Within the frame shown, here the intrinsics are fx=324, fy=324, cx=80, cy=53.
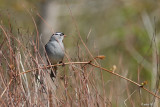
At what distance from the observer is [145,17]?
11.6 m

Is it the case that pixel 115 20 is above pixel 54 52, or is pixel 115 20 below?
below

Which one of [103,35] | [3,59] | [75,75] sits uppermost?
[3,59]

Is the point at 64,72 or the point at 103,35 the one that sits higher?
the point at 64,72

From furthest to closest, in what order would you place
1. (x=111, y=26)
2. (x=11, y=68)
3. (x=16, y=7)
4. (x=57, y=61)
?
1. (x=111, y=26)
2. (x=16, y=7)
3. (x=57, y=61)
4. (x=11, y=68)

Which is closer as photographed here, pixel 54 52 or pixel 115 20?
pixel 54 52

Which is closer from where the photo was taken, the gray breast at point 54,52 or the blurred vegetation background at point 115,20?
the gray breast at point 54,52

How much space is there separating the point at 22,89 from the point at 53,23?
24.8 ft

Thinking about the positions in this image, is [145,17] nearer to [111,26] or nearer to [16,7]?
[111,26]

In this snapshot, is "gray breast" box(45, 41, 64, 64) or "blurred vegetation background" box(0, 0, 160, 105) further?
"blurred vegetation background" box(0, 0, 160, 105)

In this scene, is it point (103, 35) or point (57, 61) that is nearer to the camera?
point (57, 61)

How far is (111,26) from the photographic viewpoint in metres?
14.3

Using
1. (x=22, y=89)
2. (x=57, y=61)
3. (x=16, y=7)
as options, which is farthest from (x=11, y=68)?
(x=16, y=7)

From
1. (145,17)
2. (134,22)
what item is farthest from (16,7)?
(134,22)

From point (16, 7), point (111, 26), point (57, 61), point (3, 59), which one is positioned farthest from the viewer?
point (111, 26)
